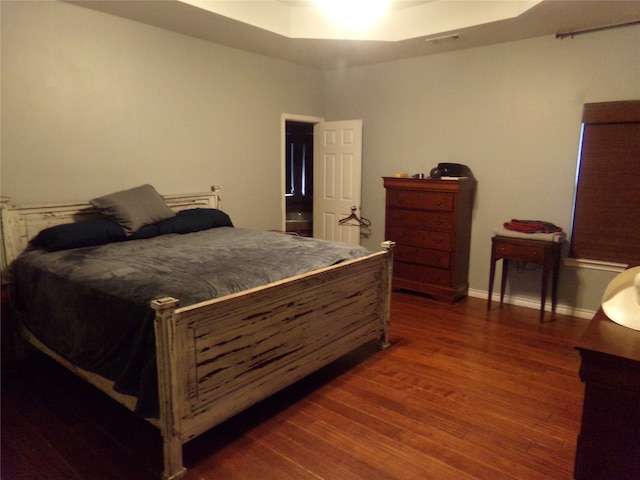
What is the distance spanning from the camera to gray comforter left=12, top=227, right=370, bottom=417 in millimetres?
1955

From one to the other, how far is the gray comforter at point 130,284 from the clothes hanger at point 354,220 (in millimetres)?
2120

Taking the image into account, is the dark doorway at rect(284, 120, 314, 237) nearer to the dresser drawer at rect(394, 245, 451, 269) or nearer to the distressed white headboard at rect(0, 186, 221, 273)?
the dresser drawer at rect(394, 245, 451, 269)

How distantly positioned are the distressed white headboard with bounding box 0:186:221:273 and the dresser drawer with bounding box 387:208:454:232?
2779 mm

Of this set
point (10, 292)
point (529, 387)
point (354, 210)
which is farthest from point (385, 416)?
point (354, 210)

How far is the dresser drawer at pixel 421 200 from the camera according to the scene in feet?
13.8

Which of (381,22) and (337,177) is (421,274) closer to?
(337,177)

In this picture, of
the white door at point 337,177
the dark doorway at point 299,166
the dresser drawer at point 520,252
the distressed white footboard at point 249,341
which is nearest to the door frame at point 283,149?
the white door at point 337,177

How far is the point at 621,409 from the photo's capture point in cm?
98

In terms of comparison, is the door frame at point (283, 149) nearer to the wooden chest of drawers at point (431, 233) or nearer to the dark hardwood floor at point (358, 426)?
the wooden chest of drawers at point (431, 233)

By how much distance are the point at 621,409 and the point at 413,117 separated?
425 centimetres

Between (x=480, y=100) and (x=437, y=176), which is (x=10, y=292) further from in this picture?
(x=480, y=100)

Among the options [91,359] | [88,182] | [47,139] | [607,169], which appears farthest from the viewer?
[607,169]

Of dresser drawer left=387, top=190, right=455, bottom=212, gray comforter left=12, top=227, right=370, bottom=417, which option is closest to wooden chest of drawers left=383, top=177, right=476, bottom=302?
dresser drawer left=387, top=190, right=455, bottom=212

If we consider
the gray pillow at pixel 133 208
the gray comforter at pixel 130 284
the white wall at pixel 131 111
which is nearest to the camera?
the gray comforter at pixel 130 284
